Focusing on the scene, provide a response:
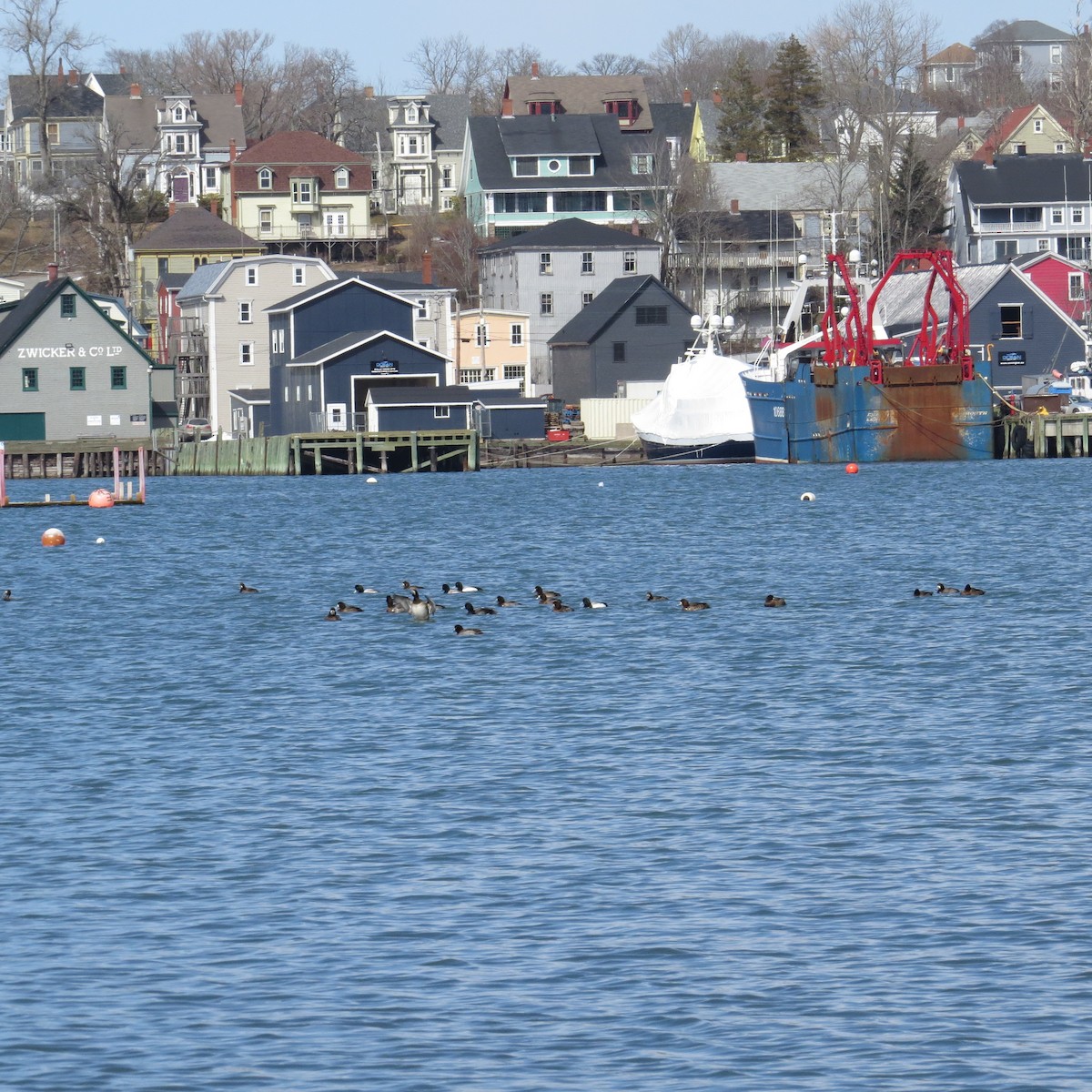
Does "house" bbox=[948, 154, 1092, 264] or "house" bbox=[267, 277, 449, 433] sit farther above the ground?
"house" bbox=[948, 154, 1092, 264]

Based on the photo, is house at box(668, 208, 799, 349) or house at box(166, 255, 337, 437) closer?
house at box(166, 255, 337, 437)

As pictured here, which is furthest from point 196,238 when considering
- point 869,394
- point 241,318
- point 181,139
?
point 869,394

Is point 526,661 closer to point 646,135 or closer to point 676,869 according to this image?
point 676,869

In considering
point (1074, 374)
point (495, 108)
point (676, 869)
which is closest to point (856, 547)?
point (676, 869)

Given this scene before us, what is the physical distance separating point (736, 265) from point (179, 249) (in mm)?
36558

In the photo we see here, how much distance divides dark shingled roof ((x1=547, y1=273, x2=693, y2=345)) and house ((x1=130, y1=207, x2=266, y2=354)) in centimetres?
2534

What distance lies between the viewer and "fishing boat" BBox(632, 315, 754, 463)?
333ft

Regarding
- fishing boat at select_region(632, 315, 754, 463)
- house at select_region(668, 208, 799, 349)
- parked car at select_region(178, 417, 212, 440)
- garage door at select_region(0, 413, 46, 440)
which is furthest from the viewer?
house at select_region(668, 208, 799, 349)

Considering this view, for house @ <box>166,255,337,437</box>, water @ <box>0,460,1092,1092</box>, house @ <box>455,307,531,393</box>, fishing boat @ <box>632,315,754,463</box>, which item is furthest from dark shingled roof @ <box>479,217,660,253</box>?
water @ <box>0,460,1092,1092</box>

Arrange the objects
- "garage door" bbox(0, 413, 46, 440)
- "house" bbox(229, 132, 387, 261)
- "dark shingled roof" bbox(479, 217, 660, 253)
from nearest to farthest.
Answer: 1. "garage door" bbox(0, 413, 46, 440)
2. "dark shingled roof" bbox(479, 217, 660, 253)
3. "house" bbox(229, 132, 387, 261)

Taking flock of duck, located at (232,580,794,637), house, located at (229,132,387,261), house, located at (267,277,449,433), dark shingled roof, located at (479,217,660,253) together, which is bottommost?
flock of duck, located at (232,580,794,637)

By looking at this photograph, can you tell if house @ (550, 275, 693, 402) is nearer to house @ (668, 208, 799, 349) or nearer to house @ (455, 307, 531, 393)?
house @ (455, 307, 531, 393)

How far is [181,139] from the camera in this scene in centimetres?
16175

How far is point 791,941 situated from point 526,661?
17963 mm
